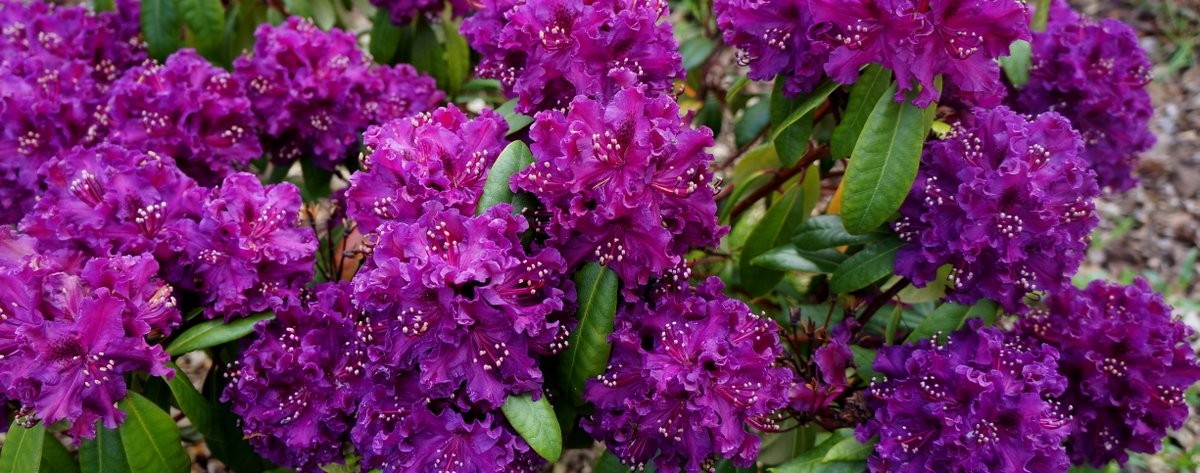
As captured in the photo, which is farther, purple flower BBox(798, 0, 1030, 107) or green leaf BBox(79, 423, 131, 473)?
green leaf BBox(79, 423, 131, 473)

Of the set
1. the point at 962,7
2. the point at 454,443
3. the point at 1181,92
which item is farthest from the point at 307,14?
the point at 1181,92

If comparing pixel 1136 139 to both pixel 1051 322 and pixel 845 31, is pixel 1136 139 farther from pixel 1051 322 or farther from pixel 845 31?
pixel 845 31

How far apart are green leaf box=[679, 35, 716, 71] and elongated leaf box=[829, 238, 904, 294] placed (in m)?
1.07

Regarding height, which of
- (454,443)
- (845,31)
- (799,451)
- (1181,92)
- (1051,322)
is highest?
(845,31)

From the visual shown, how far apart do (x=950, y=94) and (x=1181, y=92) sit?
2779 mm

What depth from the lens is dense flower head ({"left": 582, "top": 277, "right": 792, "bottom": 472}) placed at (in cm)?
150

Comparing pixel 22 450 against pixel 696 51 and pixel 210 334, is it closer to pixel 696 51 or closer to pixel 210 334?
pixel 210 334

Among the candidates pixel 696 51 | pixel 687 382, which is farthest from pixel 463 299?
pixel 696 51

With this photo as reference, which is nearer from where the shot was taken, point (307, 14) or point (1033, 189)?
point (1033, 189)

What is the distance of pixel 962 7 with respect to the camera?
1538 millimetres

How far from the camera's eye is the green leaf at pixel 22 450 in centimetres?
166

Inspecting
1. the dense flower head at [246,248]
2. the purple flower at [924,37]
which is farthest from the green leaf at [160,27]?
the purple flower at [924,37]

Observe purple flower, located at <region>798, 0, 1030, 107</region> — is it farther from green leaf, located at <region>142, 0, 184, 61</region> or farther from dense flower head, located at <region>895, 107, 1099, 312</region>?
green leaf, located at <region>142, 0, 184, 61</region>

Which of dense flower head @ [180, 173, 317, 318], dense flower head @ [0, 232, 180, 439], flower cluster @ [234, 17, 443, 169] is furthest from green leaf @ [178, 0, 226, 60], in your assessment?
dense flower head @ [0, 232, 180, 439]
